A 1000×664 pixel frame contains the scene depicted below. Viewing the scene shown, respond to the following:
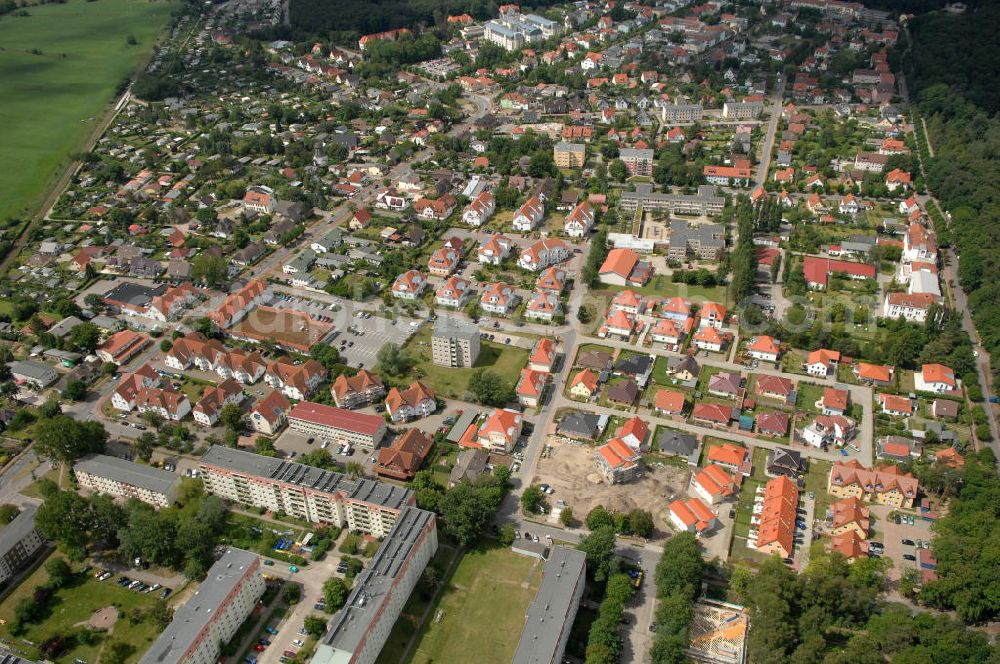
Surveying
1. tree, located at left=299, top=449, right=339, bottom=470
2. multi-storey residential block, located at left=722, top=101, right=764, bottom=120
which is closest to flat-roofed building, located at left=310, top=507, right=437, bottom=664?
tree, located at left=299, top=449, right=339, bottom=470

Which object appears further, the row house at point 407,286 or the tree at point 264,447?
the row house at point 407,286

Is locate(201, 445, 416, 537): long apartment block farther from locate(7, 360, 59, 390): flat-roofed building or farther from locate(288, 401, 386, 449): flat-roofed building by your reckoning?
locate(7, 360, 59, 390): flat-roofed building

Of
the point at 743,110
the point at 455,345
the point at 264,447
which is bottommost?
the point at 264,447

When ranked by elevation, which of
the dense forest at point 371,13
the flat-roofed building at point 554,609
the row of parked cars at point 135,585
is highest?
the dense forest at point 371,13

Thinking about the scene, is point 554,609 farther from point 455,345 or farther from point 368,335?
point 368,335

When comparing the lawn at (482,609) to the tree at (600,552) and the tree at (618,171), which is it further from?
the tree at (618,171)

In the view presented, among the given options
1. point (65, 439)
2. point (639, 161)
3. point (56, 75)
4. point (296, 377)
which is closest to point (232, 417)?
point (296, 377)

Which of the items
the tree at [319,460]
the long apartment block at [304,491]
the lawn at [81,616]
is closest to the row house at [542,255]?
the tree at [319,460]
